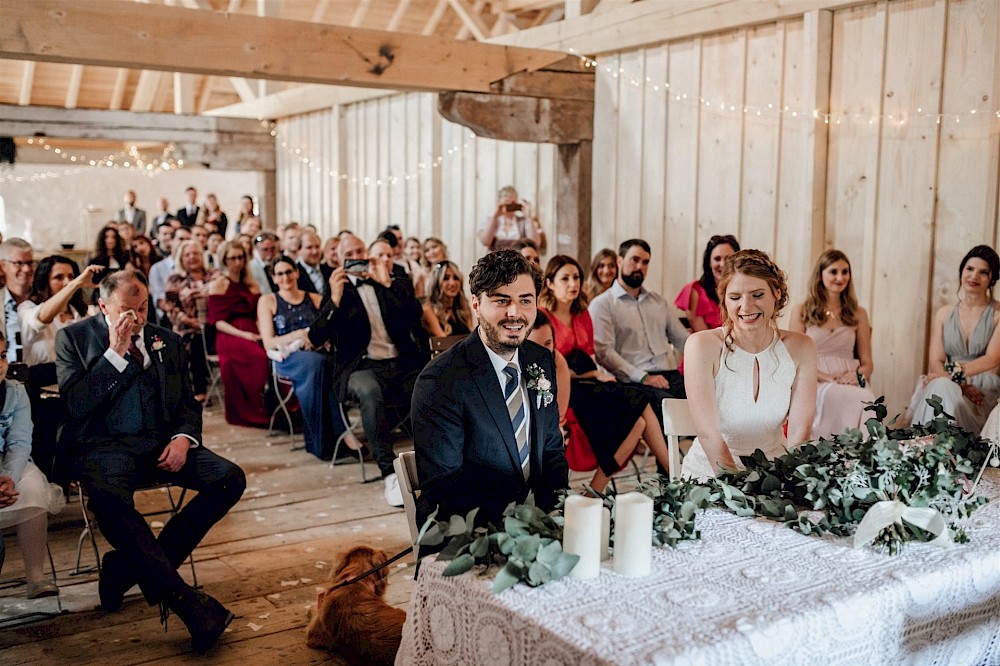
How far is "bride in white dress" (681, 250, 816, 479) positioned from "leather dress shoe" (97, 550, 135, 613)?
2.17 meters

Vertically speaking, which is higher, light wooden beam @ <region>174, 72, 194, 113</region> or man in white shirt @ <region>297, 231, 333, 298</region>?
light wooden beam @ <region>174, 72, 194, 113</region>

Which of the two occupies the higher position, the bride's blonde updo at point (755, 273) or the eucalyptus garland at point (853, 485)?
the bride's blonde updo at point (755, 273)

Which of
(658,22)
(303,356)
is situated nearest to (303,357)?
(303,356)

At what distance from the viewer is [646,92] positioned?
764 cm

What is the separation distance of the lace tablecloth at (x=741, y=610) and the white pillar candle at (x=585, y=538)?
29mm

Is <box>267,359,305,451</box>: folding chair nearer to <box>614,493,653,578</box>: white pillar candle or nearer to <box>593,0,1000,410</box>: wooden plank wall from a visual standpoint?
<box>593,0,1000,410</box>: wooden plank wall

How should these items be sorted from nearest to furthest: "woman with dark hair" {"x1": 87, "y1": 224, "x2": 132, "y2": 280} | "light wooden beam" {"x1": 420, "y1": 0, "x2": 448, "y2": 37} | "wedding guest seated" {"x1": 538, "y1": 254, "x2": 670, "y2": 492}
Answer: "wedding guest seated" {"x1": 538, "y1": 254, "x2": 670, "y2": 492} < "woman with dark hair" {"x1": 87, "y1": 224, "x2": 132, "y2": 280} < "light wooden beam" {"x1": 420, "y1": 0, "x2": 448, "y2": 37}

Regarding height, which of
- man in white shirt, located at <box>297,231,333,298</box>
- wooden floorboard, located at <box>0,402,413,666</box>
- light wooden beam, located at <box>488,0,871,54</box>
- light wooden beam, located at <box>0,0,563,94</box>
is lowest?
wooden floorboard, located at <box>0,402,413,666</box>

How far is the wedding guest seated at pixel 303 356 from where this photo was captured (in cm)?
630

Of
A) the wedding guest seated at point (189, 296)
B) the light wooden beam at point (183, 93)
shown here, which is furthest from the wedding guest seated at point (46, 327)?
the light wooden beam at point (183, 93)

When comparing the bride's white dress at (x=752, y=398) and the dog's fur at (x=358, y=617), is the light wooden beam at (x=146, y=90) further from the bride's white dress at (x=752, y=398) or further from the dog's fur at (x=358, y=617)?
the bride's white dress at (x=752, y=398)

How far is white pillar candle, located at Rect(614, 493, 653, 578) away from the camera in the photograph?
6.85 feet

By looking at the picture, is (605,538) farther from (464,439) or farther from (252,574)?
(252,574)

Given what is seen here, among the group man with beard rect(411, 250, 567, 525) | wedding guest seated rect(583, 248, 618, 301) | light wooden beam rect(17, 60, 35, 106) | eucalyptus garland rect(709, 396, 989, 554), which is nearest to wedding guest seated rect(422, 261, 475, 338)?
wedding guest seated rect(583, 248, 618, 301)
